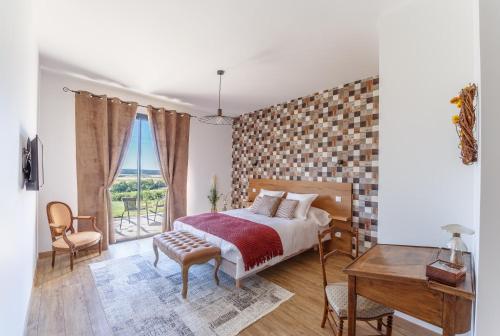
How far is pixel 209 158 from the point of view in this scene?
538 cm

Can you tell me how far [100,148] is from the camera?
146 inches

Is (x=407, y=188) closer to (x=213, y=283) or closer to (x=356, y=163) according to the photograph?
(x=356, y=163)

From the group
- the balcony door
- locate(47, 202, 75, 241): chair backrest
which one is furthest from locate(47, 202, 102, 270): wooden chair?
the balcony door

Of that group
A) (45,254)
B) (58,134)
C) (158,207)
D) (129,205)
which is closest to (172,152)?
(158,207)

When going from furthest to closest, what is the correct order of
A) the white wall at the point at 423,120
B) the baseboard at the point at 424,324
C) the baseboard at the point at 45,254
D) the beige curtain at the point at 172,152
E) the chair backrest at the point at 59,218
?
1. the beige curtain at the point at 172,152
2. the baseboard at the point at 45,254
3. the chair backrest at the point at 59,218
4. the baseboard at the point at 424,324
5. the white wall at the point at 423,120

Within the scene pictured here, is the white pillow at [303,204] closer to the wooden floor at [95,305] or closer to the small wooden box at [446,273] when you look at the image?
the wooden floor at [95,305]

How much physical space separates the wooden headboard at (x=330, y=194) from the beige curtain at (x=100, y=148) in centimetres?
312

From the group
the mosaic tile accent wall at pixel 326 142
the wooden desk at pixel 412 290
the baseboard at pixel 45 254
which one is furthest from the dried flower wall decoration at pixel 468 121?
the baseboard at pixel 45 254

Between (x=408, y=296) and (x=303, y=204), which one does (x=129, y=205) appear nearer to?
(x=303, y=204)

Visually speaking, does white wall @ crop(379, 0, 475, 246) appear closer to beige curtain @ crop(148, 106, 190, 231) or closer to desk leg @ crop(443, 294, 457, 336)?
desk leg @ crop(443, 294, 457, 336)

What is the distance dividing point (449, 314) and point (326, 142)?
3.02 m

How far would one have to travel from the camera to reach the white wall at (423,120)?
168cm

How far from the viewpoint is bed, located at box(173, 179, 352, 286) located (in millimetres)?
2561
